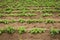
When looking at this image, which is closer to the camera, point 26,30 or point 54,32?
point 54,32

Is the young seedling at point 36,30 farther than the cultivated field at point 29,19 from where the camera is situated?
Yes

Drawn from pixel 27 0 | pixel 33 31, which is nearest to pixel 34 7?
pixel 27 0

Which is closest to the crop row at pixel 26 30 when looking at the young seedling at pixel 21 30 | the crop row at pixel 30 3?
the young seedling at pixel 21 30

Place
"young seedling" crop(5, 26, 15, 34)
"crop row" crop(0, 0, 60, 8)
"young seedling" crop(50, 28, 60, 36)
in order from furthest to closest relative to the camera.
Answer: "crop row" crop(0, 0, 60, 8) → "young seedling" crop(5, 26, 15, 34) → "young seedling" crop(50, 28, 60, 36)

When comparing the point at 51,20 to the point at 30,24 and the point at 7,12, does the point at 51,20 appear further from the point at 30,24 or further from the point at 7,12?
the point at 7,12

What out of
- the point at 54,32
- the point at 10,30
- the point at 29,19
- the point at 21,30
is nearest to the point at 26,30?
the point at 21,30

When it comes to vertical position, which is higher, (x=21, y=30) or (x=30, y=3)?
(x=30, y=3)

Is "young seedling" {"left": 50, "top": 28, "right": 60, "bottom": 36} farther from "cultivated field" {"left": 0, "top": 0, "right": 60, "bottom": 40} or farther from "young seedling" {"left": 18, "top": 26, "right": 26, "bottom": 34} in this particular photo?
A: "young seedling" {"left": 18, "top": 26, "right": 26, "bottom": 34}

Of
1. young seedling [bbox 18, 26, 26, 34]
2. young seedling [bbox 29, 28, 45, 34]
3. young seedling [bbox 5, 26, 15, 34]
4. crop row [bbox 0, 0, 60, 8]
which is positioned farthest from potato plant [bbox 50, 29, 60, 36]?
crop row [bbox 0, 0, 60, 8]

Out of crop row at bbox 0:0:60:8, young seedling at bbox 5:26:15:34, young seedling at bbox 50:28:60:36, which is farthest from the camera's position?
crop row at bbox 0:0:60:8

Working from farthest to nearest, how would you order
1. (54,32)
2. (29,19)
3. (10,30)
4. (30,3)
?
(30,3) < (29,19) < (10,30) < (54,32)

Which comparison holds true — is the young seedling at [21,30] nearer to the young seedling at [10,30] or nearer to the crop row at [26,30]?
the crop row at [26,30]

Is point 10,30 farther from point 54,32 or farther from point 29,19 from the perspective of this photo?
point 54,32

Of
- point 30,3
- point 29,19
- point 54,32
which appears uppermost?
point 30,3
